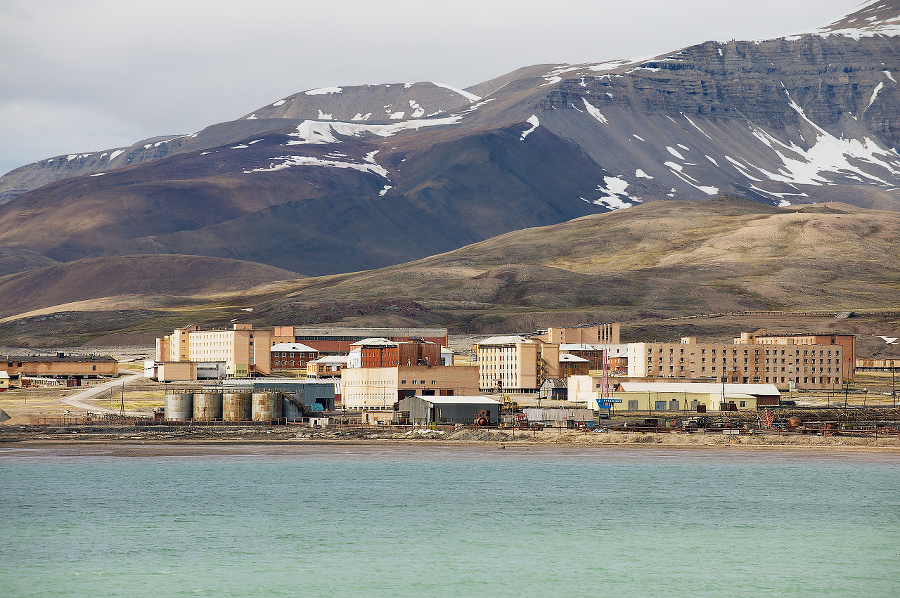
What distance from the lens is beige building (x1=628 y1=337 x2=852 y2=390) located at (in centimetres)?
16175

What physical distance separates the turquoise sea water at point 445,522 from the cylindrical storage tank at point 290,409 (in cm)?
2112

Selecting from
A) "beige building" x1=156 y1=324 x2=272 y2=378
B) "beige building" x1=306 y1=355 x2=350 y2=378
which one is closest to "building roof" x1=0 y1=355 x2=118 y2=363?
"beige building" x1=156 y1=324 x2=272 y2=378

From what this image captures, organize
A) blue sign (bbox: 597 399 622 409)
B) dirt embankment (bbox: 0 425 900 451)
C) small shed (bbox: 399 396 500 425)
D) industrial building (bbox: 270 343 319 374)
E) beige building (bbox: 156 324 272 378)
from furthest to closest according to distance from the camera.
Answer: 1. industrial building (bbox: 270 343 319 374)
2. beige building (bbox: 156 324 272 378)
3. blue sign (bbox: 597 399 622 409)
4. small shed (bbox: 399 396 500 425)
5. dirt embankment (bbox: 0 425 900 451)

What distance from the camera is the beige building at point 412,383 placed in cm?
12325

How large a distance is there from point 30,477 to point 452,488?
89.2 ft

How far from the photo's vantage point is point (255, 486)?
7900 cm

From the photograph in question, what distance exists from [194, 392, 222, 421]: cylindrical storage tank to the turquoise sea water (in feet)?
66.6

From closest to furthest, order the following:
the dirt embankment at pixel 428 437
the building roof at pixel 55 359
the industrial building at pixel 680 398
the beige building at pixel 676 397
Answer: the dirt embankment at pixel 428 437 < the beige building at pixel 676 397 < the industrial building at pixel 680 398 < the building roof at pixel 55 359

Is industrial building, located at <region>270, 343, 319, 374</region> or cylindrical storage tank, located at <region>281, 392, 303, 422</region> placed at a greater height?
industrial building, located at <region>270, 343, 319, 374</region>

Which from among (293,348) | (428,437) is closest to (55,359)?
(293,348)

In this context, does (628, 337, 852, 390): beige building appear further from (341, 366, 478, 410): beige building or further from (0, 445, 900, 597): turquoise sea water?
(0, 445, 900, 597): turquoise sea water

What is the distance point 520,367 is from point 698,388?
28.6 metres

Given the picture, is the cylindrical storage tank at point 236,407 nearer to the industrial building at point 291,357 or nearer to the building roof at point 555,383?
the building roof at point 555,383

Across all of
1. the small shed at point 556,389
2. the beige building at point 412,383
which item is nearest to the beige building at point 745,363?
the small shed at point 556,389
